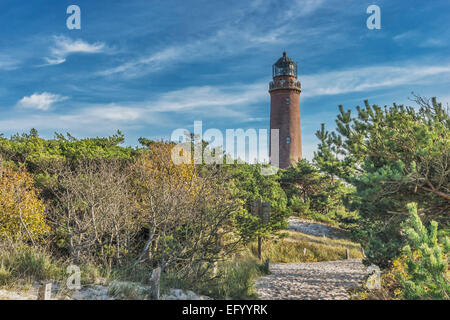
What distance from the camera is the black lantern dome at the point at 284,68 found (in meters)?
35.9

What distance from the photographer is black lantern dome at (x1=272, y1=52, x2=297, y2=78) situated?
3591cm

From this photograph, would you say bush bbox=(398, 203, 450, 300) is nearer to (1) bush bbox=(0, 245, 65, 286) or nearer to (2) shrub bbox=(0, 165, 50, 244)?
(1) bush bbox=(0, 245, 65, 286)

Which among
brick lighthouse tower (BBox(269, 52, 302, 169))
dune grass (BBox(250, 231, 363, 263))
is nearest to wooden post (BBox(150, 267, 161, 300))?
dune grass (BBox(250, 231, 363, 263))

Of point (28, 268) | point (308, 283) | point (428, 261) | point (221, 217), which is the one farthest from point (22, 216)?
point (428, 261)

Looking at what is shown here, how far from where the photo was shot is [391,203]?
30.5ft

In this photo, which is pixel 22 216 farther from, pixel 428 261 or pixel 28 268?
pixel 428 261

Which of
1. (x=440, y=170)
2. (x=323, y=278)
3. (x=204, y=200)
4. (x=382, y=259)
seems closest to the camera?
(x=440, y=170)

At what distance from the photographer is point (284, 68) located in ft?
119

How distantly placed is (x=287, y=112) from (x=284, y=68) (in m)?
4.93
